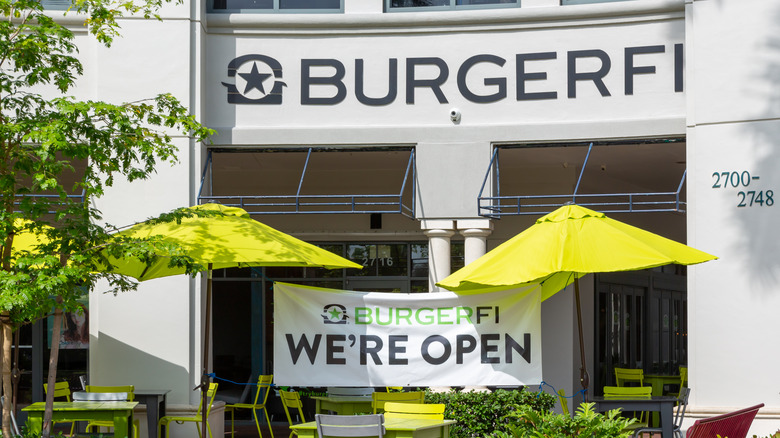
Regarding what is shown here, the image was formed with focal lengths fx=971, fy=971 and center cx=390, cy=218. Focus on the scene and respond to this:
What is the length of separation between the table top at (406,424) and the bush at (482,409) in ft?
6.39

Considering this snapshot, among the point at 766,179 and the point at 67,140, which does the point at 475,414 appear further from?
the point at 67,140

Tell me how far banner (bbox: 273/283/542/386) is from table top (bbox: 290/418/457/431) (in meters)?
0.92

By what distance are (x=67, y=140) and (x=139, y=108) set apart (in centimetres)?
92

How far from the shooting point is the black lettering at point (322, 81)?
42.2ft

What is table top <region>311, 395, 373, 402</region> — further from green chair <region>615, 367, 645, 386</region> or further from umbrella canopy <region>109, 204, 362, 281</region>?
green chair <region>615, 367, 645, 386</region>

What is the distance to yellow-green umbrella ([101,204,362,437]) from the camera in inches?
348

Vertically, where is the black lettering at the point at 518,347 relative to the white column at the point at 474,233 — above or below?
below

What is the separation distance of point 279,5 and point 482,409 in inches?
239

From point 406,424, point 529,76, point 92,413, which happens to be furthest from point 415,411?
point 529,76

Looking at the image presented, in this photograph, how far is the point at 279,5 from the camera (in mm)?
13242

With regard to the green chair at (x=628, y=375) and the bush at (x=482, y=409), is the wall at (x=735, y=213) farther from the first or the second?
the green chair at (x=628, y=375)

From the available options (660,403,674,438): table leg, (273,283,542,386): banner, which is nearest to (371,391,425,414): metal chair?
(273,283,542,386): banner

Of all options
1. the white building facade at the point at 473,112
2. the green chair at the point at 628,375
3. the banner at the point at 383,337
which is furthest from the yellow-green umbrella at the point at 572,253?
the green chair at the point at 628,375

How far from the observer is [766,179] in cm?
Result: 1117
